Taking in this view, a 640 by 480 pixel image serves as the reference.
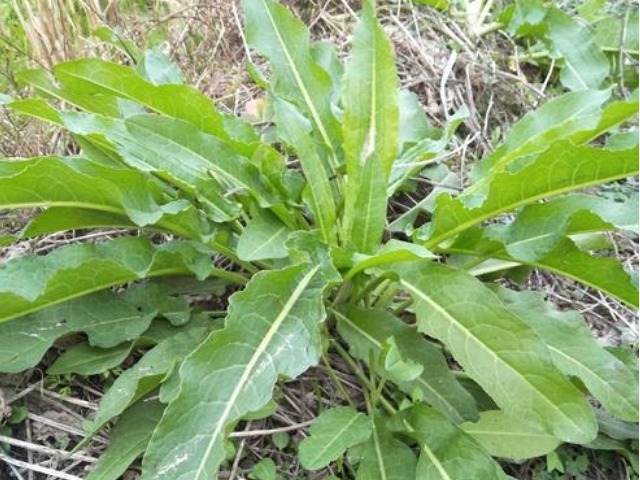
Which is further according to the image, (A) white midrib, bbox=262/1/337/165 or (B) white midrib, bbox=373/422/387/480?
(A) white midrib, bbox=262/1/337/165

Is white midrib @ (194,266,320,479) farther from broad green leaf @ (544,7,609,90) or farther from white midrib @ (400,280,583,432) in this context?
broad green leaf @ (544,7,609,90)

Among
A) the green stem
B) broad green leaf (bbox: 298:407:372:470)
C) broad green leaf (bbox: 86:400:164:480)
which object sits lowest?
the green stem

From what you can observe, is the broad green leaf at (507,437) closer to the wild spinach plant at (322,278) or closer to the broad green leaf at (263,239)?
the wild spinach plant at (322,278)

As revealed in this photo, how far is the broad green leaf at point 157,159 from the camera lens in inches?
65.6

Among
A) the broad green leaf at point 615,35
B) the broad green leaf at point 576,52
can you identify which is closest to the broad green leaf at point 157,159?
the broad green leaf at point 576,52

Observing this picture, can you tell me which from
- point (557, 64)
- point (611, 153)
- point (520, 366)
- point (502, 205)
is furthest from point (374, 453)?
point (557, 64)

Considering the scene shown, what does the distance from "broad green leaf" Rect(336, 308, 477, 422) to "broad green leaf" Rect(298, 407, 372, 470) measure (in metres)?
0.11

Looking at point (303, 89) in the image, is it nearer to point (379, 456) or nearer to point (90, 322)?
point (90, 322)

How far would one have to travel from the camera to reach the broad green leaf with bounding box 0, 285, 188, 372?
1.55m

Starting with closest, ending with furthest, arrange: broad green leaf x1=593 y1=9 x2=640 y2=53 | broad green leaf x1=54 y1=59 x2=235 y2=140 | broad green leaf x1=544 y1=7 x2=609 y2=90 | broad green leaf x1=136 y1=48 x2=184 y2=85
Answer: broad green leaf x1=54 y1=59 x2=235 y2=140 → broad green leaf x1=136 y1=48 x2=184 y2=85 → broad green leaf x1=544 y1=7 x2=609 y2=90 → broad green leaf x1=593 y1=9 x2=640 y2=53

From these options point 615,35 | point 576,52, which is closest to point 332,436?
point 576,52

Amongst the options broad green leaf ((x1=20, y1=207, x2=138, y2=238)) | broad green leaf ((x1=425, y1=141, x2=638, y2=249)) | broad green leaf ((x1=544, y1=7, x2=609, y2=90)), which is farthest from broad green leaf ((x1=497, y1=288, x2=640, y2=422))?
broad green leaf ((x1=544, y1=7, x2=609, y2=90))

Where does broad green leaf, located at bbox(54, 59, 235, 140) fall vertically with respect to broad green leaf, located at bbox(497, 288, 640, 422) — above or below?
above

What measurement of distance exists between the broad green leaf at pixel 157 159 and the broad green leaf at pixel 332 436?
50 centimetres
